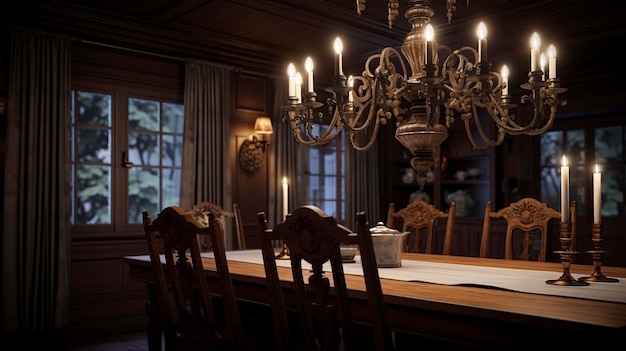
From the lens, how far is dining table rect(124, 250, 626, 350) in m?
1.44

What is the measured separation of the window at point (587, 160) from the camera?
19.7 ft

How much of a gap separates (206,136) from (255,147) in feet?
1.97

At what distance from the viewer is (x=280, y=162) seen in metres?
5.98

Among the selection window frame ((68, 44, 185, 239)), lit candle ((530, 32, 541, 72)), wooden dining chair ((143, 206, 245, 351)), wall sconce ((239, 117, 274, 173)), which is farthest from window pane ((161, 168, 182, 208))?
lit candle ((530, 32, 541, 72))

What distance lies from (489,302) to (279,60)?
15.2 ft

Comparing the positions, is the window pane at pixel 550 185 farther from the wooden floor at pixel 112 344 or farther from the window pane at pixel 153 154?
the wooden floor at pixel 112 344

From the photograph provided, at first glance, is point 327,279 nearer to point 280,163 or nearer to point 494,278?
point 494,278

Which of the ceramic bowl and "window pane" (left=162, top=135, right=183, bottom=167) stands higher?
"window pane" (left=162, top=135, right=183, bottom=167)

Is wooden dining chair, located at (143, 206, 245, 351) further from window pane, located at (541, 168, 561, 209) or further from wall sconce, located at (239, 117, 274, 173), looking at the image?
window pane, located at (541, 168, 561, 209)

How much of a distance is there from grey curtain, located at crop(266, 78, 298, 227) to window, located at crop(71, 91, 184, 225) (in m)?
0.98

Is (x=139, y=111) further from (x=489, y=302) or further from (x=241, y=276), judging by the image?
(x=489, y=302)

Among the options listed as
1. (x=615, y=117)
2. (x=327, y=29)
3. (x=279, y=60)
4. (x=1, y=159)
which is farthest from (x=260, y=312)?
(x=615, y=117)

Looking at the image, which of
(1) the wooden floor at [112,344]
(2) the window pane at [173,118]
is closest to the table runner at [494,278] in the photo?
(1) the wooden floor at [112,344]

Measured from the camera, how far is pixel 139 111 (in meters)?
5.23
